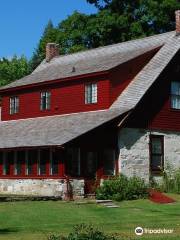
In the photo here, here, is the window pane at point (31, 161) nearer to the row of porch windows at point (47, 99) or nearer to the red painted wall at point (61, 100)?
the red painted wall at point (61, 100)

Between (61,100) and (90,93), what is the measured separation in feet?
8.37

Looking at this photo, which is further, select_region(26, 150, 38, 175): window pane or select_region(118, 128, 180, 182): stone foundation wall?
select_region(26, 150, 38, 175): window pane

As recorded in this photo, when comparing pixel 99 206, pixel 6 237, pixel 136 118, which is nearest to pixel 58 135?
pixel 136 118

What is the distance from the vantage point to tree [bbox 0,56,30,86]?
82688 millimetres

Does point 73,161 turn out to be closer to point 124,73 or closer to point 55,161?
point 55,161

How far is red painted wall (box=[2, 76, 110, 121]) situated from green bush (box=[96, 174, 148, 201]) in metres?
5.90

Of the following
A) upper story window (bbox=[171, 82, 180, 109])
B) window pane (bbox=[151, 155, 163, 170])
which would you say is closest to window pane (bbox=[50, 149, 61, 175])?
window pane (bbox=[151, 155, 163, 170])

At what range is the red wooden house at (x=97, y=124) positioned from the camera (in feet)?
104

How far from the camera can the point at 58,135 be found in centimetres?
3209

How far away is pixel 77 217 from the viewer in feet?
72.5

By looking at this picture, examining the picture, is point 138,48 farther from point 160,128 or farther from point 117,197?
point 117,197

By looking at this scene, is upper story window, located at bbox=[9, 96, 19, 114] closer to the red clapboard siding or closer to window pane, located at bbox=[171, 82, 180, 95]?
the red clapboard siding

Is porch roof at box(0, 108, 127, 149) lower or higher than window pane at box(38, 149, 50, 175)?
higher

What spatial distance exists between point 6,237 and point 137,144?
17.9 m
